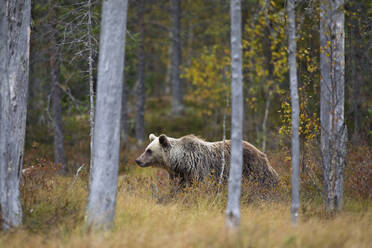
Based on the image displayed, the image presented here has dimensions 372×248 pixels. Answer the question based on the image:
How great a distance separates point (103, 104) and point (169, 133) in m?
13.2

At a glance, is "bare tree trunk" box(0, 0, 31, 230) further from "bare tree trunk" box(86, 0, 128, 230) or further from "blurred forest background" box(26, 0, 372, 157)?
"blurred forest background" box(26, 0, 372, 157)

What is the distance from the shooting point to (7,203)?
17.1ft

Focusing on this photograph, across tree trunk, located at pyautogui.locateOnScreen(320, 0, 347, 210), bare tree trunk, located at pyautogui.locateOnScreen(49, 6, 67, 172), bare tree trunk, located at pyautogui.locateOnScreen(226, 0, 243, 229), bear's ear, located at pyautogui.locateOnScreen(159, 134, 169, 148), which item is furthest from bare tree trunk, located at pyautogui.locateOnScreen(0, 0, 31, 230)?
bare tree trunk, located at pyautogui.locateOnScreen(49, 6, 67, 172)

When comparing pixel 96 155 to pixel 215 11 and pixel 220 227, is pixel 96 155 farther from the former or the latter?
pixel 215 11

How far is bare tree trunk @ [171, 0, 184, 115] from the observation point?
20422 millimetres

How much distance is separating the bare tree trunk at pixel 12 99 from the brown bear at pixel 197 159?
4.21 m

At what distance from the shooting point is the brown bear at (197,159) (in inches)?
353

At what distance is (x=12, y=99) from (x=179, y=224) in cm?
296

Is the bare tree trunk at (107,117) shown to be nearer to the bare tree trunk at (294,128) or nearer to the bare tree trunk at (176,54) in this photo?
the bare tree trunk at (294,128)

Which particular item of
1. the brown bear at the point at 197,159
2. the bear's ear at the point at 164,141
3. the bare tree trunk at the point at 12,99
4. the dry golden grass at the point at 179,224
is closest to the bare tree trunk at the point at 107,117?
the dry golden grass at the point at 179,224

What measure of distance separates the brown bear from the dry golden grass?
1.36m

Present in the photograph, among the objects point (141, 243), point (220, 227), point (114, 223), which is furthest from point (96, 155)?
point (220, 227)

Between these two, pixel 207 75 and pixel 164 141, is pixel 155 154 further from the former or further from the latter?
pixel 207 75

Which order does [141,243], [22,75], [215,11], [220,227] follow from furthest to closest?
[215,11] → [22,75] → [220,227] → [141,243]
